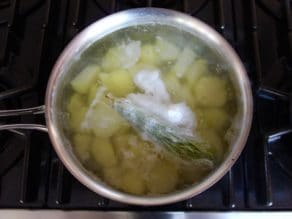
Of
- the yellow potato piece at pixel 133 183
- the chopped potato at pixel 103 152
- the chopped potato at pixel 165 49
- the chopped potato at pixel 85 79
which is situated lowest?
the yellow potato piece at pixel 133 183

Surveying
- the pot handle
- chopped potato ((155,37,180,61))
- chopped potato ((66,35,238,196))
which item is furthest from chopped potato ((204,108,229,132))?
the pot handle

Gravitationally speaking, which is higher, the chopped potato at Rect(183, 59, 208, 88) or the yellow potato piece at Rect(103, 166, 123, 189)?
the chopped potato at Rect(183, 59, 208, 88)

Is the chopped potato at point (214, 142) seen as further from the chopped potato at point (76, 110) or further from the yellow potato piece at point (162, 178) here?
the chopped potato at point (76, 110)

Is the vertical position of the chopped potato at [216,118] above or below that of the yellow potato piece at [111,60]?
below

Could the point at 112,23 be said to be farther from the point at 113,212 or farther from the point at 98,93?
the point at 113,212

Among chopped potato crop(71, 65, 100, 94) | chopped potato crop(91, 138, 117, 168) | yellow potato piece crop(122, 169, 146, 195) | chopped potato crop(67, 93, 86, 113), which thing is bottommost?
yellow potato piece crop(122, 169, 146, 195)

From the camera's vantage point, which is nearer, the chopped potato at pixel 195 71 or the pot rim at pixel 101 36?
the pot rim at pixel 101 36

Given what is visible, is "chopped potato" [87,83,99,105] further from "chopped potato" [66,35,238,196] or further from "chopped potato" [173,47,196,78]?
"chopped potato" [173,47,196,78]

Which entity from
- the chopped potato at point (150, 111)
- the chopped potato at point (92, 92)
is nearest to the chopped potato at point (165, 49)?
the chopped potato at point (150, 111)
